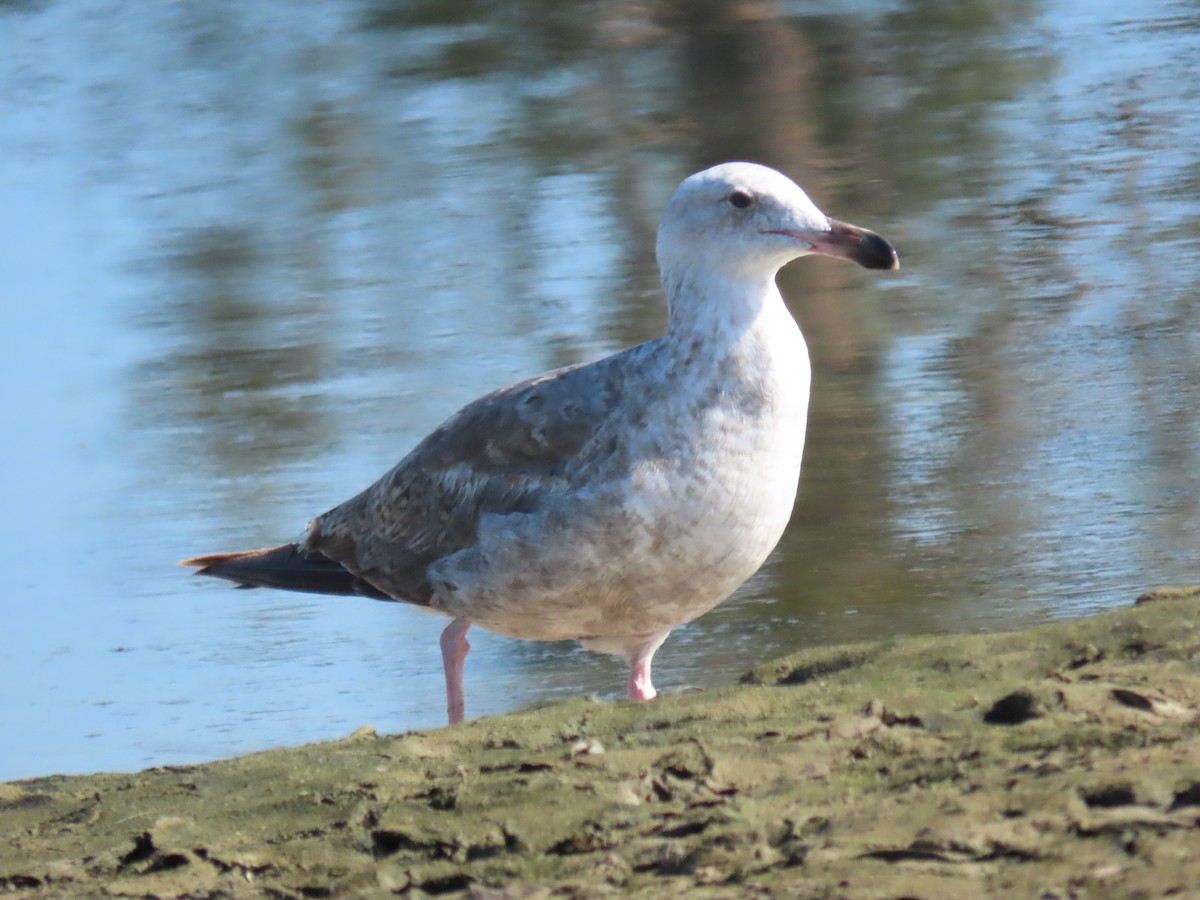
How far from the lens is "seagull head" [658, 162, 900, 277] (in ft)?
16.2

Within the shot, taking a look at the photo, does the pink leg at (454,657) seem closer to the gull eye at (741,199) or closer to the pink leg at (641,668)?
the pink leg at (641,668)

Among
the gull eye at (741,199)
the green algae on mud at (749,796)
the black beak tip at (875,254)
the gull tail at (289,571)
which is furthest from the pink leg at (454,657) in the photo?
the black beak tip at (875,254)

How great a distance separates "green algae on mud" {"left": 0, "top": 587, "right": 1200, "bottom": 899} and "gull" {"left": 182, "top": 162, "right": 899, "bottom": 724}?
0.39 meters

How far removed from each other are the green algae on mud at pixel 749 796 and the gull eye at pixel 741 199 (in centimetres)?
114

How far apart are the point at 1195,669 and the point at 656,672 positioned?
2.13m

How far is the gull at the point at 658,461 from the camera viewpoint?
4.73 metres

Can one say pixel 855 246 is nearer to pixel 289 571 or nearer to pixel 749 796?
pixel 749 796

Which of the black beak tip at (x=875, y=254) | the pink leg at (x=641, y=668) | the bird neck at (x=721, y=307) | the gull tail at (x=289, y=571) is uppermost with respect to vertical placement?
the black beak tip at (x=875, y=254)

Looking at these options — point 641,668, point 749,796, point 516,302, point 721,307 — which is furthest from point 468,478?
point 516,302

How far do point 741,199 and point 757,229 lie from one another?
0.09 metres

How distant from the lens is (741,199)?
496 cm

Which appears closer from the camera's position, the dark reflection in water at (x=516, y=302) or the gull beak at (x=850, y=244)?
the gull beak at (x=850, y=244)

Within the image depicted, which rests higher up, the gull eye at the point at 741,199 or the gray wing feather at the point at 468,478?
the gull eye at the point at 741,199

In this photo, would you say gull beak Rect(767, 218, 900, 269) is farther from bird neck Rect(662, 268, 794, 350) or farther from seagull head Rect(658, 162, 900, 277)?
bird neck Rect(662, 268, 794, 350)
